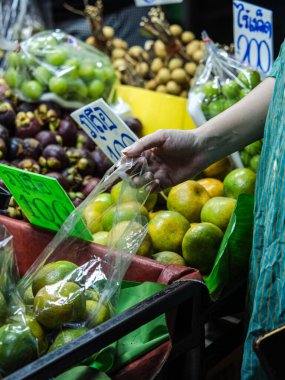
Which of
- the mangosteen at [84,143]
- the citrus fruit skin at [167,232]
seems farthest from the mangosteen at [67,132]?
the citrus fruit skin at [167,232]

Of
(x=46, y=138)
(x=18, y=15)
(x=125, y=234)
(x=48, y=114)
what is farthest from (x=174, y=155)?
(x=18, y=15)

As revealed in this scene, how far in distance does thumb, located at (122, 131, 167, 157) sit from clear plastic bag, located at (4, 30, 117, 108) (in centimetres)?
84

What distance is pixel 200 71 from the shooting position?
1.97m

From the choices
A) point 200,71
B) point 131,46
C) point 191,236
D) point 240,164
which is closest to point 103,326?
point 191,236

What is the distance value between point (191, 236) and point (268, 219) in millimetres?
311

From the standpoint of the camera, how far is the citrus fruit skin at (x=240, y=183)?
4.92 ft

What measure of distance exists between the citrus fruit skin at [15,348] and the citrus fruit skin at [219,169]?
913 millimetres

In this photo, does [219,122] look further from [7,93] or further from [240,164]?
[7,93]

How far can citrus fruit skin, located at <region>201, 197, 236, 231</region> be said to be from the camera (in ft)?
4.63

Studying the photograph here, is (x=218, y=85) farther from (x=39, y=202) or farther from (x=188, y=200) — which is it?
(x=39, y=202)

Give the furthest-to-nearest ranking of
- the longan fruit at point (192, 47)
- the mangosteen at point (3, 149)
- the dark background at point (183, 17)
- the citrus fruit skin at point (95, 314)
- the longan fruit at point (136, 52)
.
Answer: the longan fruit at point (136, 52) → the longan fruit at point (192, 47) → the dark background at point (183, 17) → the mangosteen at point (3, 149) → the citrus fruit skin at point (95, 314)

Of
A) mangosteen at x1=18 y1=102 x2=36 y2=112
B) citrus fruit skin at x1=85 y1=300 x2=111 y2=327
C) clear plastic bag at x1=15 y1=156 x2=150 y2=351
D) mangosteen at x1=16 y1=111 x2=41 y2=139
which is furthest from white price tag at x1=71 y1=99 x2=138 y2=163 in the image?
citrus fruit skin at x1=85 y1=300 x2=111 y2=327

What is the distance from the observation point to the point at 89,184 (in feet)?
5.96

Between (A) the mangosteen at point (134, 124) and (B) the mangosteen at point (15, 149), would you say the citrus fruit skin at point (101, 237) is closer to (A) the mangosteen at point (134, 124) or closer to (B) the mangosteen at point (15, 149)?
(B) the mangosteen at point (15, 149)
